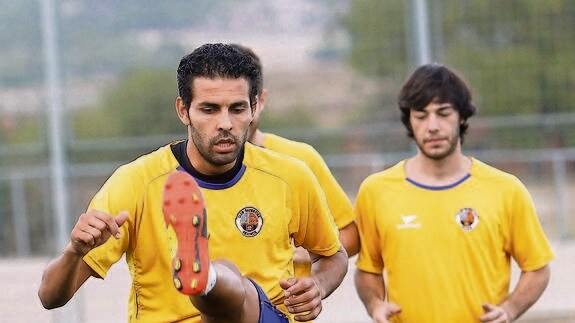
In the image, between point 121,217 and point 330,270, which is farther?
point 330,270

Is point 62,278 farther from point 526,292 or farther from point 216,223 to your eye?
point 526,292

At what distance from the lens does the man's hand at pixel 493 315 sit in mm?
4930

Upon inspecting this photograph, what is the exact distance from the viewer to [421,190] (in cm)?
519

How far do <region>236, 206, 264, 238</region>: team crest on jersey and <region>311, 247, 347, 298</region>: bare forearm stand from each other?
379 millimetres

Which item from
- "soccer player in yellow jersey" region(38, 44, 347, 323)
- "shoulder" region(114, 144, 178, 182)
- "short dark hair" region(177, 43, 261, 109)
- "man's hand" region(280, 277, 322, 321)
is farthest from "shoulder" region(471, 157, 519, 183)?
"shoulder" region(114, 144, 178, 182)

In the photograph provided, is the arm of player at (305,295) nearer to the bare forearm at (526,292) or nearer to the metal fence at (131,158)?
the bare forearm at (526,292)

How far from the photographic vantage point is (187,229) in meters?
3.54

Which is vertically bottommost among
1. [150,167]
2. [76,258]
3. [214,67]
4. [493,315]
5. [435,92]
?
[493,315]

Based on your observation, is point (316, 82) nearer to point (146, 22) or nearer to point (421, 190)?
point (146, 22)

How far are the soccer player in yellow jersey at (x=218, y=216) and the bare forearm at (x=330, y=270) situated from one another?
0.04 m

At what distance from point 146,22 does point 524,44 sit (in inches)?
159

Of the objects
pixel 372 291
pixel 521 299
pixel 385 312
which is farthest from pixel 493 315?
pixel 372 291

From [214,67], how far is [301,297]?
0.85m

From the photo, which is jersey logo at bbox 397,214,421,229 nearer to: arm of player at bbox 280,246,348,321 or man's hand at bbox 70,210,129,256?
arm of player at bbox 280,246,348,321
